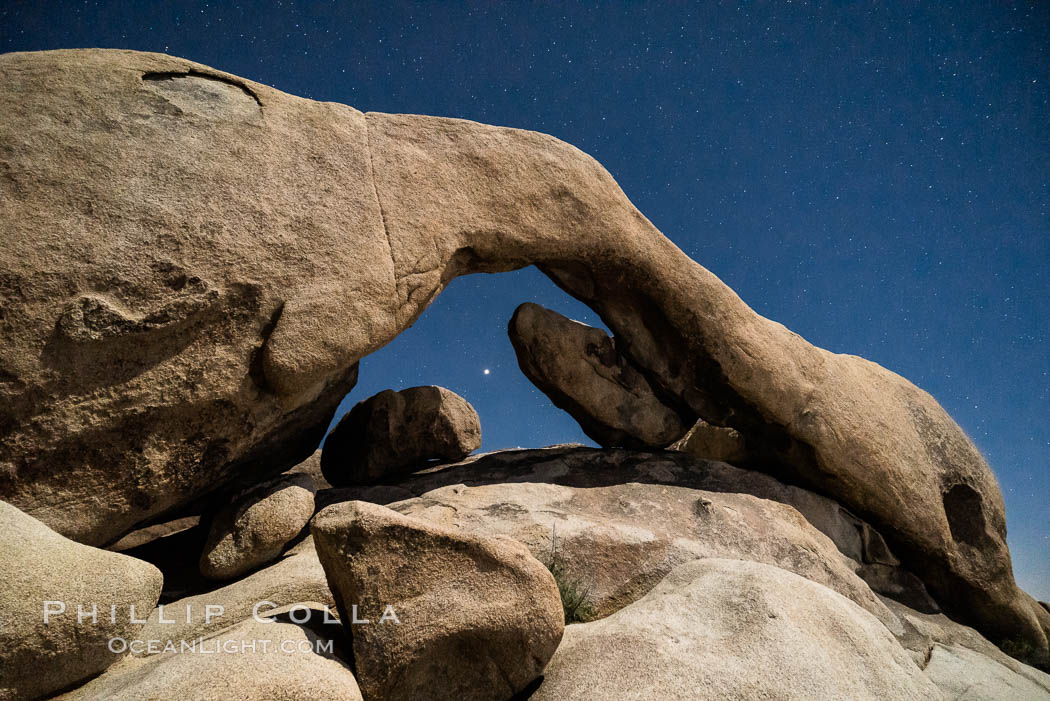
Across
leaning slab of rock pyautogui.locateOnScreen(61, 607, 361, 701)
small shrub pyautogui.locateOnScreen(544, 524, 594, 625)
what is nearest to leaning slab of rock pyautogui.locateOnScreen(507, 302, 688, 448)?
small shrub pyautogui.locateOnScreen(544, 524, 594, 625)

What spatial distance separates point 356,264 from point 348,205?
1.65ft

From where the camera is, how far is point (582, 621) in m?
4.39

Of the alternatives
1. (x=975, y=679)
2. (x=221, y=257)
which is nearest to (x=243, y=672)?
(x=221, y=257)

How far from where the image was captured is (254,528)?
4391mm

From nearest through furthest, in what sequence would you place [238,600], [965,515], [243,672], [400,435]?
[243,672], [238,600], [400,435], [965,515]

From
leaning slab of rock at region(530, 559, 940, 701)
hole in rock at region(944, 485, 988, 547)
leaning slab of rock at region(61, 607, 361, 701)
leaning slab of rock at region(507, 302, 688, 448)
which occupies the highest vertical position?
hole in rock at region(944, 485, 988, 547)

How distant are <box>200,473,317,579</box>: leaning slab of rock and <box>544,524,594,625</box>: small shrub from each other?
1.90m

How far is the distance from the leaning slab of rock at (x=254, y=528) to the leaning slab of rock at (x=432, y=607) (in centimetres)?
136

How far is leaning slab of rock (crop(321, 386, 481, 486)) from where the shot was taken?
21.5 ft

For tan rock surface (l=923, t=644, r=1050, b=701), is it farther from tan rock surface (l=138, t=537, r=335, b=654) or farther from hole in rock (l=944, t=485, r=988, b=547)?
tan rock surface (l=138, t=537, r=335, b=654)

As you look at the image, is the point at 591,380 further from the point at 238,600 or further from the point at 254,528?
the point at 238,600

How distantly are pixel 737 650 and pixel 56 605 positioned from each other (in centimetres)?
334

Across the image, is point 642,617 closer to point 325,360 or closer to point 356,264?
point 325,360

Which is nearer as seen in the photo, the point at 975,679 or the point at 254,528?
the point at 254,528
